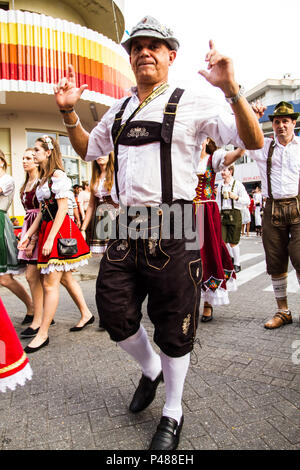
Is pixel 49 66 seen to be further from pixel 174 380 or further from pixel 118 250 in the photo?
pixel 174 380

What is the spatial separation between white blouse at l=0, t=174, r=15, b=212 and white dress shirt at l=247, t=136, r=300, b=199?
2816 mm

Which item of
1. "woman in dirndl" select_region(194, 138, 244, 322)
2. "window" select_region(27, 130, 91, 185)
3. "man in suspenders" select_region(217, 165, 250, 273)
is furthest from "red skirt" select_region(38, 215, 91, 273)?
"window" select_region(27, 130, 91, 185)

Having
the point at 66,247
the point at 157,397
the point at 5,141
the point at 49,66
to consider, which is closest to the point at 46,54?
the point at 49,66

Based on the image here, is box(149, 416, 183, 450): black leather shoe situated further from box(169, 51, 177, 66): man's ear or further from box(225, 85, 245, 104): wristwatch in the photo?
box(169, 51, 177, 66): man's ear

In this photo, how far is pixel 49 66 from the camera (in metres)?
9.73

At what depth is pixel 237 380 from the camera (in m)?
2.54

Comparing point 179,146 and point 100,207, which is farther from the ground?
point 179,146

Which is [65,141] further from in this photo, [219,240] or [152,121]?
[152,121]

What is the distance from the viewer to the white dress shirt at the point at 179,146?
5.88 ft

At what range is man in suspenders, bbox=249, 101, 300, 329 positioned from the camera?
11.8 ft

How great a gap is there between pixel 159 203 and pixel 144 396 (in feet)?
4.18

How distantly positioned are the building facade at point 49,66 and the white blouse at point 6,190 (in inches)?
256
